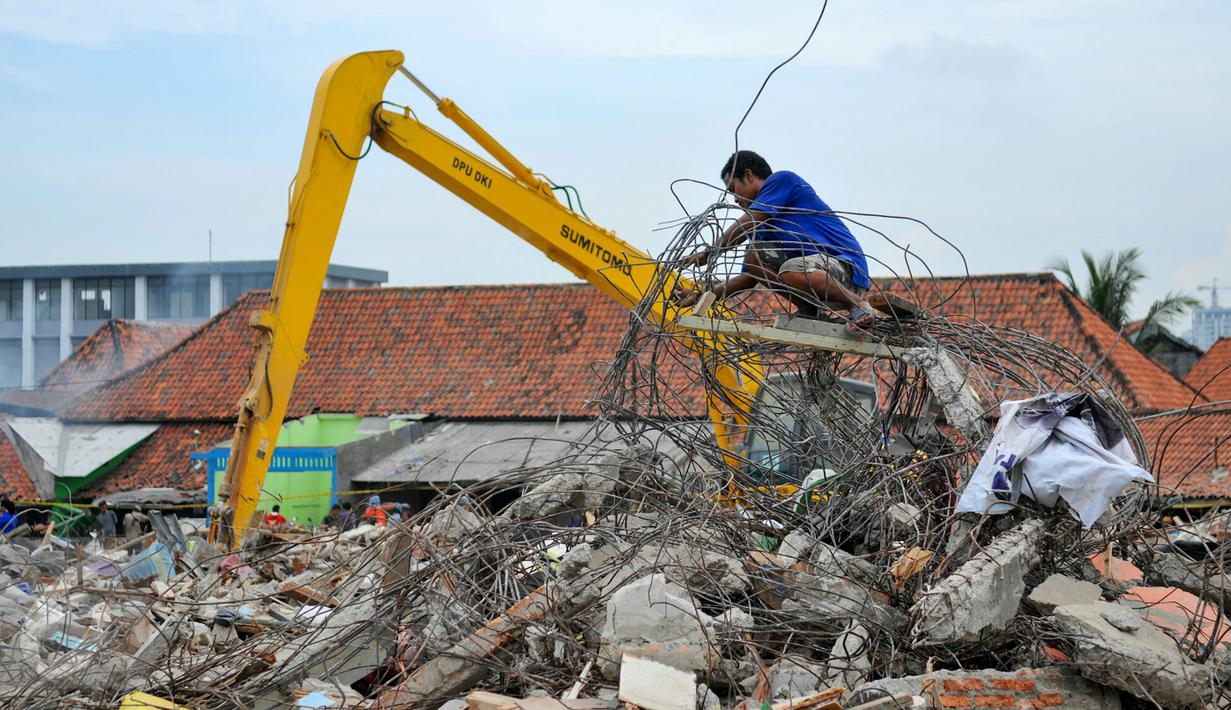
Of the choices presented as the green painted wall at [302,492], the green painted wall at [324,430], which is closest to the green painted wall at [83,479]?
the green painted wall at [324,430]

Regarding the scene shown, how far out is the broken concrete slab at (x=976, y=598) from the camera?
5168mm

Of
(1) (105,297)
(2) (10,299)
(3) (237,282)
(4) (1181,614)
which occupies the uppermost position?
(3) (237,282)

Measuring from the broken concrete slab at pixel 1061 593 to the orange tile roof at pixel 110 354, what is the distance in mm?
24642

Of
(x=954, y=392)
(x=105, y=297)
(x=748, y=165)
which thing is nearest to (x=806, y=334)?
(x=954, y=392)

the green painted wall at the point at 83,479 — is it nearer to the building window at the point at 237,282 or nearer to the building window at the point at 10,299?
the building window at the point at 237,282

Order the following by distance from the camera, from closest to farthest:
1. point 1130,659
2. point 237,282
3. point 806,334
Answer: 1. point 1130,659
2. point 806,334
3. point 237,282

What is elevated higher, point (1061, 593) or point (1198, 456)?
point (1061, 593)

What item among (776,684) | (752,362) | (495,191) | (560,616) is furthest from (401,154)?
(776,684)

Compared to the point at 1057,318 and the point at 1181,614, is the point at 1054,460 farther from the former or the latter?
the point at 1057,318

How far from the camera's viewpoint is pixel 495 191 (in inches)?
441

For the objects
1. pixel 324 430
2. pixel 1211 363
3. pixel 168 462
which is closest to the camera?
pixel 324 430

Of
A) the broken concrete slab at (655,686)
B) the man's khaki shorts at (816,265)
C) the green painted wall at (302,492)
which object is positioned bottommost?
the green painted wall at (302,492)

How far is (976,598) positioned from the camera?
5.21 metres

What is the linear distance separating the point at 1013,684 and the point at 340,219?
7.06 m
